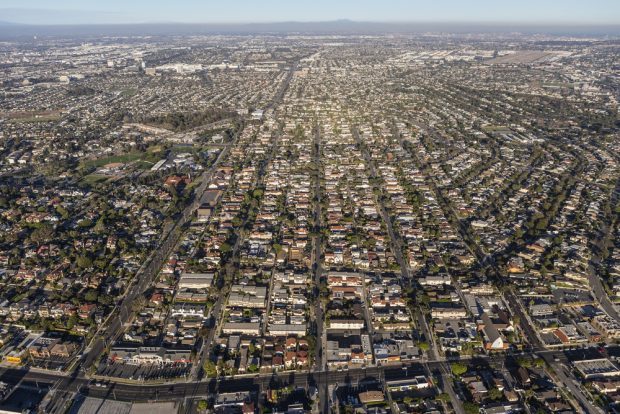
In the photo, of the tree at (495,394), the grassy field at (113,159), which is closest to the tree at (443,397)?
the tree at (495,394)

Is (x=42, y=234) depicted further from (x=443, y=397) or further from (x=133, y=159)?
(x=443, y=397)

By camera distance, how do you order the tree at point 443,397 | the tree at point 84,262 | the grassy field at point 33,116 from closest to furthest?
the tree at point 443,397, the tree at point 84,262, the grassy field at point 33,116

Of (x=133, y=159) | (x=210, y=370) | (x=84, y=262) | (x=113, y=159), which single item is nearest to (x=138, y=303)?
(x=84, y=262)

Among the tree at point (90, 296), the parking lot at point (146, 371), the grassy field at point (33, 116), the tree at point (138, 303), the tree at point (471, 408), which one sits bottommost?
the parking lot at point (146, 371)

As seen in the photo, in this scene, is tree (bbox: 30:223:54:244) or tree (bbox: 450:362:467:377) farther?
tree (bbox: 30:223:54:244)

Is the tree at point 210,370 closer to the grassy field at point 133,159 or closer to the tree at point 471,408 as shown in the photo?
the tree at point 471,408

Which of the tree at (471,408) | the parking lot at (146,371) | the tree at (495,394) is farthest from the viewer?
the parking lot at (146,371)

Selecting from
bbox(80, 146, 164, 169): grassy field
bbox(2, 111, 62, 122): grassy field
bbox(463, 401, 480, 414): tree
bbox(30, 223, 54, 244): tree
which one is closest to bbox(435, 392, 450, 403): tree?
bbox(463, 401, 480, 414): tree

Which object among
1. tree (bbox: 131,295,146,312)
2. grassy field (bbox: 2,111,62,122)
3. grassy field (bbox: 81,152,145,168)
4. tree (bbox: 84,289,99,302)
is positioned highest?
grassy field (bbox: 2,111,62,122)

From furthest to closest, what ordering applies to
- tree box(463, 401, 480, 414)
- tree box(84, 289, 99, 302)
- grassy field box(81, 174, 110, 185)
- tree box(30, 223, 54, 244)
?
grassy field box(81, 174, 110, 185), tree box(30, 223, 54, 244), tree box(84, 289, 99, 302), tree box(463, 401, 480, 414)

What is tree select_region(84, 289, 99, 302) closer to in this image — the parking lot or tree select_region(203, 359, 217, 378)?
the parking lot

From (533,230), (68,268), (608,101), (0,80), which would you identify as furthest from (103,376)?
(0,80)
